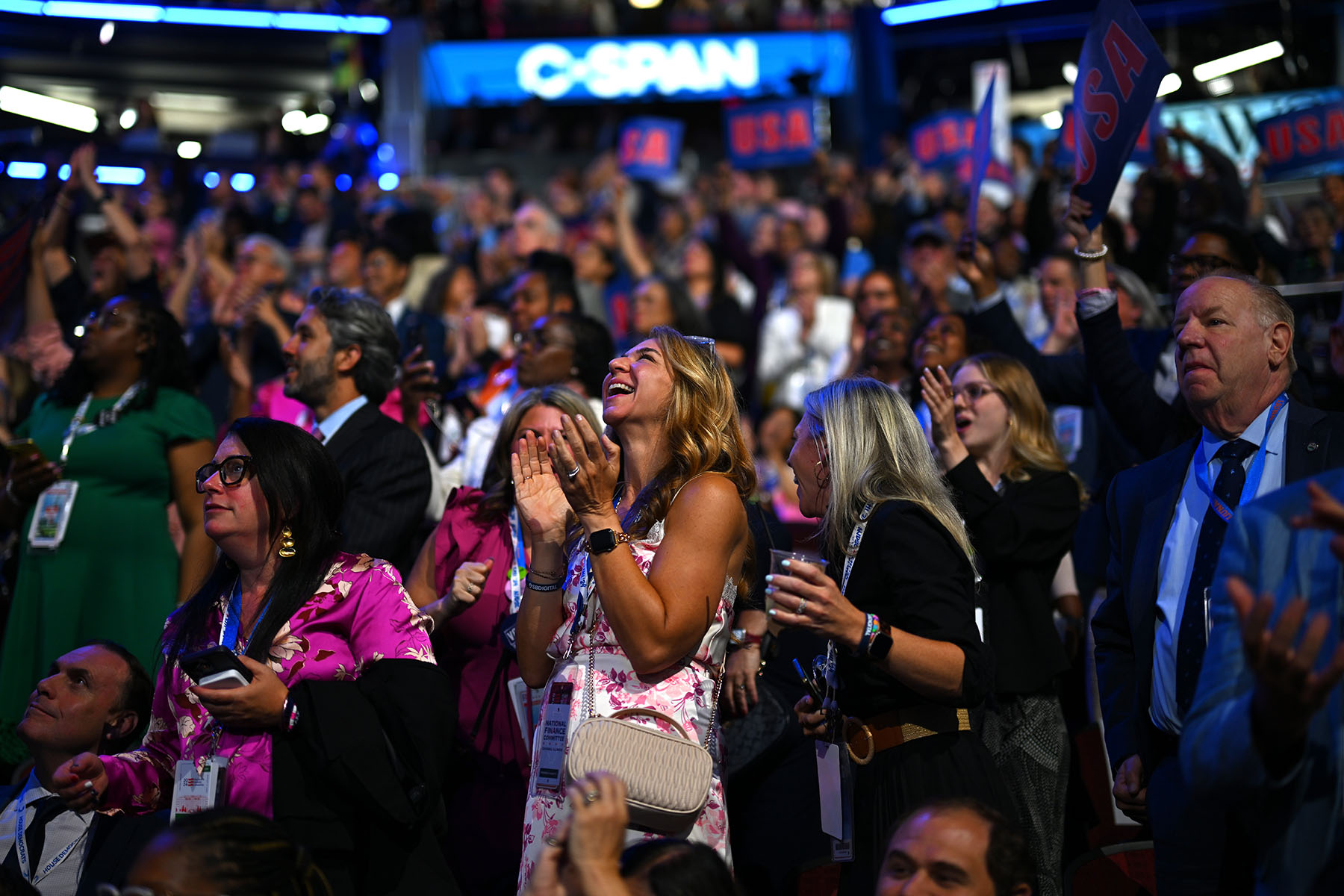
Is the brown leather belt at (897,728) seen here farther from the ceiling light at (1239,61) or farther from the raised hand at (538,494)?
the ceiling light at (1239,61)

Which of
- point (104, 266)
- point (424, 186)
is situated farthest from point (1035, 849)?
point (424, 186)

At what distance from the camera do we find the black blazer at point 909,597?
10.7 feet

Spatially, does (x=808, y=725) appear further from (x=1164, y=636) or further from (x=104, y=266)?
(x=104, y=266)

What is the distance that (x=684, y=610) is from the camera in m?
3.03

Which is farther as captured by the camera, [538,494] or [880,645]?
[538,494]

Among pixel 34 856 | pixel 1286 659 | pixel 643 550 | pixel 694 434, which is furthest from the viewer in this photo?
pixel 34 856

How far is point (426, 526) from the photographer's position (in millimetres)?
5047

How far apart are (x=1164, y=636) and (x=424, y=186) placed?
12.3 metres

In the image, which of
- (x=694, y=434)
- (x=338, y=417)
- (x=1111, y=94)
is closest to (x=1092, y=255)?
(x=1111, y=94)

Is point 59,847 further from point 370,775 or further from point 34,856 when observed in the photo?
point 370,775

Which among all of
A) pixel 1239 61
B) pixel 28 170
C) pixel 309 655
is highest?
pixel 1239 61

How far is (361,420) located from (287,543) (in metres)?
1.39

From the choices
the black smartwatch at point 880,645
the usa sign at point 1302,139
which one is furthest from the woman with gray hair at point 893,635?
the usa sign at point 1302,139

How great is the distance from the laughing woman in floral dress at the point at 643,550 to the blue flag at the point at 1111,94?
182 cm
